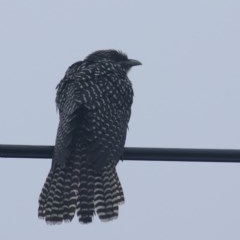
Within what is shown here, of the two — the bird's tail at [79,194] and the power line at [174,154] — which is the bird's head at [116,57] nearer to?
the bird's tail at [79,194]

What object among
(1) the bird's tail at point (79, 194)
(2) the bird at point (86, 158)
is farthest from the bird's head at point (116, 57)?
(1) the bird's tail at point (79, 194)

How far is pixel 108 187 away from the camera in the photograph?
273 inches

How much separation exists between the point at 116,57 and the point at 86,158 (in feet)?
10.6

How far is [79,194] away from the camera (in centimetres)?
682

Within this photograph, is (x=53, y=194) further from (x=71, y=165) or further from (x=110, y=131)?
(x=110, y=131)

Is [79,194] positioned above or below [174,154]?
below

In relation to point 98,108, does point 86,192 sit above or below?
below

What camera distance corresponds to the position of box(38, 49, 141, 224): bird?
6.77 meters

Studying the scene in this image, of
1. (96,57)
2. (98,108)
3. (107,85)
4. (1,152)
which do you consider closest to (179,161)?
(1,152)

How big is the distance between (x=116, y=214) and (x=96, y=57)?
3515 mm

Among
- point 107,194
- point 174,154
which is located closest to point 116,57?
point 107,194

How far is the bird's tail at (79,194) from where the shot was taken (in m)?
6.70

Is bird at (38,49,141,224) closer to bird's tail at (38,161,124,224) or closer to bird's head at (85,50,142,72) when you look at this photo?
bird's tail at (38,161,124,224)

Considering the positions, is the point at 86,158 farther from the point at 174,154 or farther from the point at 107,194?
the point at 174,154
